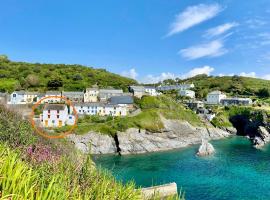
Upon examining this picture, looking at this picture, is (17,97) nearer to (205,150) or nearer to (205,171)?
(205,150)

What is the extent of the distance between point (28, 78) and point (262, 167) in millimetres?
99464

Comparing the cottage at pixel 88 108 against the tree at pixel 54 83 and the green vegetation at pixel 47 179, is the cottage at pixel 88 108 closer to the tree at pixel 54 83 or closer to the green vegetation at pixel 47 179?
the tree at pixel 54 83

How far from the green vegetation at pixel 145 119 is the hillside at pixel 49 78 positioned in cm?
3714

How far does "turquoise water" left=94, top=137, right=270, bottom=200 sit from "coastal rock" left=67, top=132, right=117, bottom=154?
16.0 ft

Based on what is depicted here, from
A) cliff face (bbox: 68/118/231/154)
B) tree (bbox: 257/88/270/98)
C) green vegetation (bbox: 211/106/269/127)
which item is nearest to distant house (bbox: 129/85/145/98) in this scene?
cliff face (bbox: 68/118/231/154)

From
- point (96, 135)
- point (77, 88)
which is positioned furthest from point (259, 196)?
point (77, 88)

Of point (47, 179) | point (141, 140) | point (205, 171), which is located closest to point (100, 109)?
point (141, 140)

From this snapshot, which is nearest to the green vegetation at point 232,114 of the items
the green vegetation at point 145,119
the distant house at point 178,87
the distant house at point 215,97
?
the green vegetation at point 145,119

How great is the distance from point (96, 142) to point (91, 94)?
42076 millimetres

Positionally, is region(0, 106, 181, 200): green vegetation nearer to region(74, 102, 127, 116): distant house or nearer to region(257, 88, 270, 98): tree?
region(74, 102, 127, 116): distant house

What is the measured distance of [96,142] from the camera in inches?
2968

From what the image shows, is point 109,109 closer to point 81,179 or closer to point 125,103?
point 125,103

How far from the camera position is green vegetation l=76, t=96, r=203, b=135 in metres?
79.4

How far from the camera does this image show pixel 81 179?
12.0m
